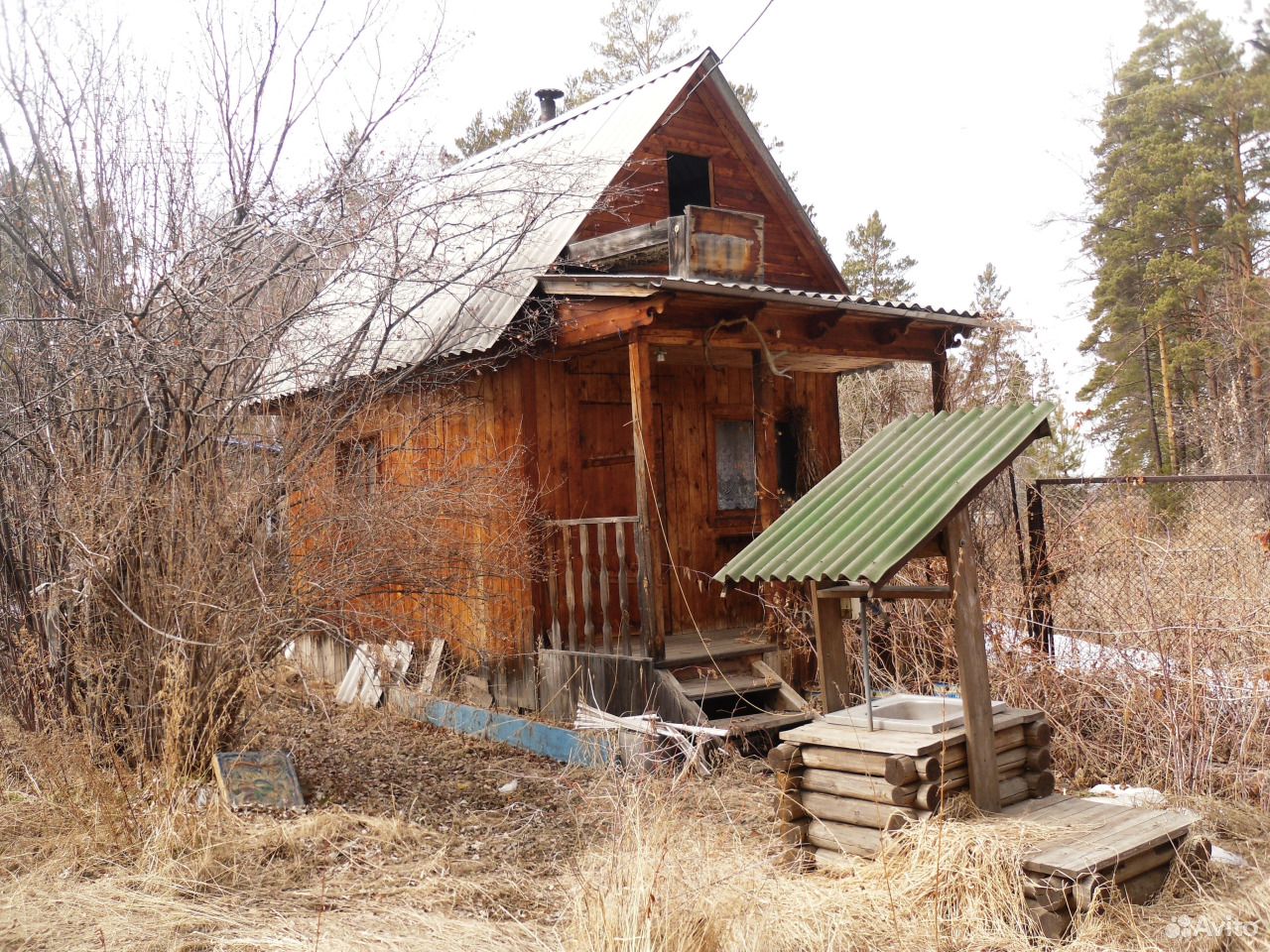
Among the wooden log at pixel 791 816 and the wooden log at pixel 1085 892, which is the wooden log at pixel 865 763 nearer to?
the wooden log at pixel 791 816

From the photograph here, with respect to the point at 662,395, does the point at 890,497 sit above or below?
below

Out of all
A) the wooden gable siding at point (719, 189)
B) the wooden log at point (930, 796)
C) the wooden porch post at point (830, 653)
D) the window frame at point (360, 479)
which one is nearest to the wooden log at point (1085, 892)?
the wooden log at point (930, 796)

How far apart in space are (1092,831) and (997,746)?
1.87ft

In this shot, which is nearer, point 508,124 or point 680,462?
point 680,462

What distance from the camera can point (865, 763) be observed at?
16.5 feet

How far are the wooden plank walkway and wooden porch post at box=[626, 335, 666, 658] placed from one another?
3440 mm

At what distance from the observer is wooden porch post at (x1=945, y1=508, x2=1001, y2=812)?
499cm

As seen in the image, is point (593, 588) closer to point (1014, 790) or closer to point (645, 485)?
point (645, 485)

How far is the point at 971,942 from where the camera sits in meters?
4.23

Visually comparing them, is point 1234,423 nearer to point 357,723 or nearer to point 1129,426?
point 1129,426

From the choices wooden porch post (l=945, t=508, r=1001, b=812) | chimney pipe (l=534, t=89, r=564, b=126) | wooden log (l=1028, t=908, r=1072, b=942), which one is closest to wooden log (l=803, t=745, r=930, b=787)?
wooden porch post (l=945, t=508, r=1001, b=812)

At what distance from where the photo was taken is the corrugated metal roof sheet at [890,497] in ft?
16.1

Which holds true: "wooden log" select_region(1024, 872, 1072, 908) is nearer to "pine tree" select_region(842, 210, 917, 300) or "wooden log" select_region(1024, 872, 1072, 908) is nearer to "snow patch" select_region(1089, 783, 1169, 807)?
"snow patch" select_region(1089, 783, 1169, 807)

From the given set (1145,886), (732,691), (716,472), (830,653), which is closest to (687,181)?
(716,472)
